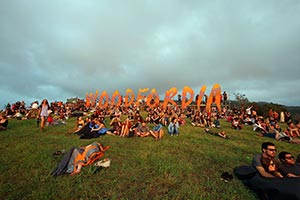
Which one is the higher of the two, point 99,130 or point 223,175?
point 99,130

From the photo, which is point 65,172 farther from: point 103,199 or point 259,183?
point 259,183

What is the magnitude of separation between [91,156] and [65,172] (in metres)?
0.87

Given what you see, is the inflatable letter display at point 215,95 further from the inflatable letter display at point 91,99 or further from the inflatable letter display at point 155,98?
the inflatable letter display at point 91,99

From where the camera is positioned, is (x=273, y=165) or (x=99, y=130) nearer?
(x=273, y=165)

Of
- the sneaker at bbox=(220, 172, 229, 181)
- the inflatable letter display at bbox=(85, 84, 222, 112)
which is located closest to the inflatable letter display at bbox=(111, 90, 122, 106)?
the inflatable letter display at bbox=(85, 84, 222, 112)

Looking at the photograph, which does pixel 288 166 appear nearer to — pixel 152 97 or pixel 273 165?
pixel 273 165

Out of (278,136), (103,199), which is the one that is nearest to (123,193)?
(103,199)

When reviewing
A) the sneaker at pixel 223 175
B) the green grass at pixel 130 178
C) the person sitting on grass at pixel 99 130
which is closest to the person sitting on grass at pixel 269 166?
the green grass at pixel 130 178

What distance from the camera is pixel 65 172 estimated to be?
4.74m

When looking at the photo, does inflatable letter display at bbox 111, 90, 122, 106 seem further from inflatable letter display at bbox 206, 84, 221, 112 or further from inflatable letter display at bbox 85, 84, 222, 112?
inflatable letter display at bbox 206, 84, 221, 112

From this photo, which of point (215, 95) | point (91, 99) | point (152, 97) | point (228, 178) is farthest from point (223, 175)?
point (91, 99)

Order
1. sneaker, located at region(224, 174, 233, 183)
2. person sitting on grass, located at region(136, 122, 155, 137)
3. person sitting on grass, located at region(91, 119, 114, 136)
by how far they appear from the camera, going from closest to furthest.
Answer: sneaker, located at region(224, 174, 233, 183) < person sitting on grass, located at region(91, 119, 114, 136) < person sitting on grass, located at region(136, 122, 155, 137)

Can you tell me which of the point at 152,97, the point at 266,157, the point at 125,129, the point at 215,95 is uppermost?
the point at 152,97

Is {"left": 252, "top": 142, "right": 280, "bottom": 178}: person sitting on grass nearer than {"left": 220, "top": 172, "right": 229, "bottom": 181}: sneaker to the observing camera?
Yes
